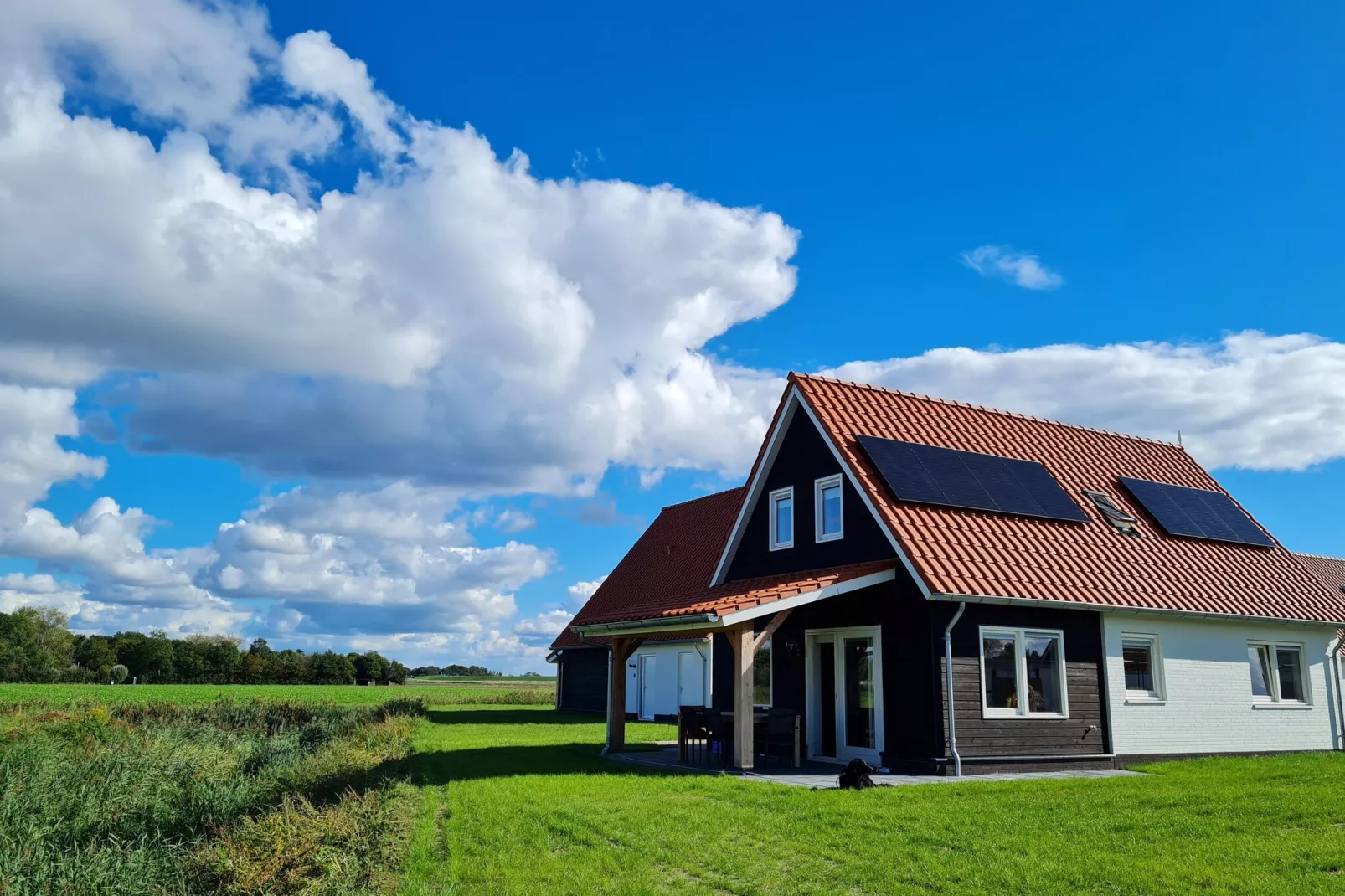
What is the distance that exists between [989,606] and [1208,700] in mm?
5424

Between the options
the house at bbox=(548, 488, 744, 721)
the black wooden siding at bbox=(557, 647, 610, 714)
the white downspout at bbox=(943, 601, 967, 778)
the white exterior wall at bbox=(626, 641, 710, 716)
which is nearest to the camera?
the white downspout at bbox=(943, 601, 967, 778)

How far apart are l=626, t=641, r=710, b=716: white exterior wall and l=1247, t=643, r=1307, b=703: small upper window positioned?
567 inches

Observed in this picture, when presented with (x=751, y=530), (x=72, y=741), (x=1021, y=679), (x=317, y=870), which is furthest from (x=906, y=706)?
(x=72, y=741)

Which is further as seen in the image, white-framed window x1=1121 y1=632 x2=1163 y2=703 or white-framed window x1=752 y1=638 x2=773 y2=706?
white-framed window x1=752 y1=638 x2=773 y2=706

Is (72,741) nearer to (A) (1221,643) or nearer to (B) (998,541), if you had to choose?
(B) (998,541)

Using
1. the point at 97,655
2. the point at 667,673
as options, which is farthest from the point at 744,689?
the point at 97,655

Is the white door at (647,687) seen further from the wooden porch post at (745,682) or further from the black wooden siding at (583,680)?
the wooden porch post at (745,682)

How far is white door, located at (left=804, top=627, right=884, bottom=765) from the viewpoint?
639 inches

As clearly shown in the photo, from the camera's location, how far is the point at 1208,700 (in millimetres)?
17719

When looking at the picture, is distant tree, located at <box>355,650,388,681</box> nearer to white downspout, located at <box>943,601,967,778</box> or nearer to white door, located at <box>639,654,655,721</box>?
white door, located at <box>639,654,655,721</box>

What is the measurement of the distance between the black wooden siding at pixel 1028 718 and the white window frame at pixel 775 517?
4.46 meters

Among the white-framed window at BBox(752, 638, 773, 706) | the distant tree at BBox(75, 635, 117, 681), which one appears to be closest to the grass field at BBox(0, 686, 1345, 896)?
the white-framed window at BBox(752, 638, 773, 706)

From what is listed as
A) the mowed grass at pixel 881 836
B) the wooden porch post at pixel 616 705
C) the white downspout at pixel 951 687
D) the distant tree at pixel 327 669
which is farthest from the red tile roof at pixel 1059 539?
the distant tree at pixel 327 669

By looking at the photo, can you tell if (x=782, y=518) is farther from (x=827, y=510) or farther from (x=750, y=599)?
(x=750, y=599)
